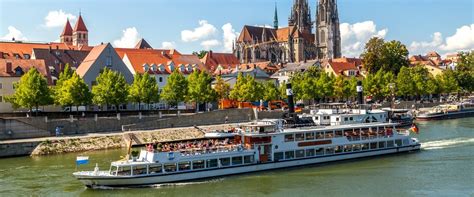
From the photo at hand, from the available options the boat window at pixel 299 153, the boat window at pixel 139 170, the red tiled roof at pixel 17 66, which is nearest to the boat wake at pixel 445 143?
the boat window at pixel 299 153

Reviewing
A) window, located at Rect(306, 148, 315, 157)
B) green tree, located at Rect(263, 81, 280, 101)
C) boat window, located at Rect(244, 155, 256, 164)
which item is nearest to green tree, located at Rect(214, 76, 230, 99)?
green tree, located at Rect(263, 81, 280, 101)

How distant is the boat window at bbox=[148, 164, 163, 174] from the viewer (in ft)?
116

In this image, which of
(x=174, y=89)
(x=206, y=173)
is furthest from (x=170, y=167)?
(x=174, y=89)

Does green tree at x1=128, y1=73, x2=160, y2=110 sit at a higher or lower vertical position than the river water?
higher

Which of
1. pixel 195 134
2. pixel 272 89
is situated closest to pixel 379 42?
pixel 272 89

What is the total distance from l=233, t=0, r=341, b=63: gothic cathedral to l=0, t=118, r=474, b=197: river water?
386 ft

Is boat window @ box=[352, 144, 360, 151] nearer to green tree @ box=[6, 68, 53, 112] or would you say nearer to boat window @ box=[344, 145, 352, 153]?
boat window @ box=[344, 145, 352, 153]

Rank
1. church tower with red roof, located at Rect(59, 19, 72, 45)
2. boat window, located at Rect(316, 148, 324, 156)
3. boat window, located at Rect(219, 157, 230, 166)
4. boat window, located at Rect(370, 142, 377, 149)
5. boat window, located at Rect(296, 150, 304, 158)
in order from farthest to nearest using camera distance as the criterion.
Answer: church tower with red roof, located at Rect(59, 19, 72, 45), boat window, located at Rect(370, 142, 377, 149), boat window, located at Rect(316, 148, 324, 156), boat window, located at Rect(296, 150, 304, 158), boat window, located at Rect(219, 157, 230, 166)

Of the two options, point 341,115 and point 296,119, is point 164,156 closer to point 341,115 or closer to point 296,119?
point 296,119

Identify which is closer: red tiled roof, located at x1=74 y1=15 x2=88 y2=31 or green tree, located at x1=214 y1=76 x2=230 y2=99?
green tree, located at x1=214 y1=76 x2=230 y2=99

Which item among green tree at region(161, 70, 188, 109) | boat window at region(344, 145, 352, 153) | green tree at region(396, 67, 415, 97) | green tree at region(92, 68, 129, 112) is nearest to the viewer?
boat window at region(344, 145, 352, 153)

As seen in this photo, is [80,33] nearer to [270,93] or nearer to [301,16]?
[270,93]

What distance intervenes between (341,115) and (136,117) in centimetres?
2399

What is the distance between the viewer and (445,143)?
51.7m
